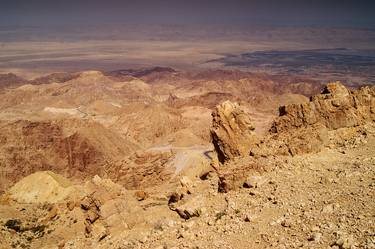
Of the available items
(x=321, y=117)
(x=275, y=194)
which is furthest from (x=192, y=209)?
(x=321, y=117)

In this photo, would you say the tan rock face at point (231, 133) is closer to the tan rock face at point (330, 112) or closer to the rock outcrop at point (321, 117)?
the rock outcrop at point (321, 117)

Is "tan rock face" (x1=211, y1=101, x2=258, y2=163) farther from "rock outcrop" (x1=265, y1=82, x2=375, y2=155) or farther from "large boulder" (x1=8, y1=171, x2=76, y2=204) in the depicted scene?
"large boulder" (x1=8, y1=171, x2=76, y2=204)

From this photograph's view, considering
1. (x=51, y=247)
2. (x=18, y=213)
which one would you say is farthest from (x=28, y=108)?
(x=51, y=247)

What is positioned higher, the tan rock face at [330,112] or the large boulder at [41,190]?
the tan rock face at [330,112]

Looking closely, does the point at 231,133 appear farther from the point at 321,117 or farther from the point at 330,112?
the point at 330,112

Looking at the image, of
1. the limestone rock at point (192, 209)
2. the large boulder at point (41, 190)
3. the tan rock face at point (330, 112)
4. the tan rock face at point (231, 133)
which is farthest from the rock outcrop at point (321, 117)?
the large boulder at point (41, 190)

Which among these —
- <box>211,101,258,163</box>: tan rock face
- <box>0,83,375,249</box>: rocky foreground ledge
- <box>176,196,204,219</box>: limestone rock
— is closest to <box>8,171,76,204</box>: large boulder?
<box>0,83,375,249</box>: rocky foreground ledge

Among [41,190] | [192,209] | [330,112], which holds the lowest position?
[41,190]
